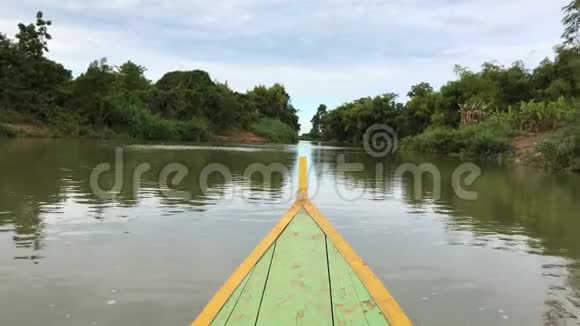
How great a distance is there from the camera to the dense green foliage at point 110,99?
124ft

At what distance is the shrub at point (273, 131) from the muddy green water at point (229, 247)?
165 feet

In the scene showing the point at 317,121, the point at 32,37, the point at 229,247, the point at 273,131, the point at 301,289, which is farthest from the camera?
the point at 317,121

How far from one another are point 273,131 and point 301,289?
61.3m

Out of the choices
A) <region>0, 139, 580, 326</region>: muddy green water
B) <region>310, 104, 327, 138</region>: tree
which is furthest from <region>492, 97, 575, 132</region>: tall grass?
<region>310, 104, 327, 138</region>: tree

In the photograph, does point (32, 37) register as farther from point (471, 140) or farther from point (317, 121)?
point (317, 121)

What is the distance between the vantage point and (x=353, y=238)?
22.6 feet

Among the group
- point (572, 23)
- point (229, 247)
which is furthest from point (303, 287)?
point (572, 23)

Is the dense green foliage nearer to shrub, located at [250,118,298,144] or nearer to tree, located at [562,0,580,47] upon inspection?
shrub, located at [250,118,298,144]

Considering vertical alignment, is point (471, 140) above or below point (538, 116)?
below

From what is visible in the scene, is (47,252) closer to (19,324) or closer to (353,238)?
(19,324)

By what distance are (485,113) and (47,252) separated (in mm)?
35257

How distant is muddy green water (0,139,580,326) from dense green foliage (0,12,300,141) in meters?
29.5

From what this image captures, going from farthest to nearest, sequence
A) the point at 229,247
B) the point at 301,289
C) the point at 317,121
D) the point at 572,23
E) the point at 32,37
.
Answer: the point at 317,121 → the point at 32,37 → the point at 572,23 → the point at 229,247 → the point at 301,289

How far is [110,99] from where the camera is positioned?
43312mm
